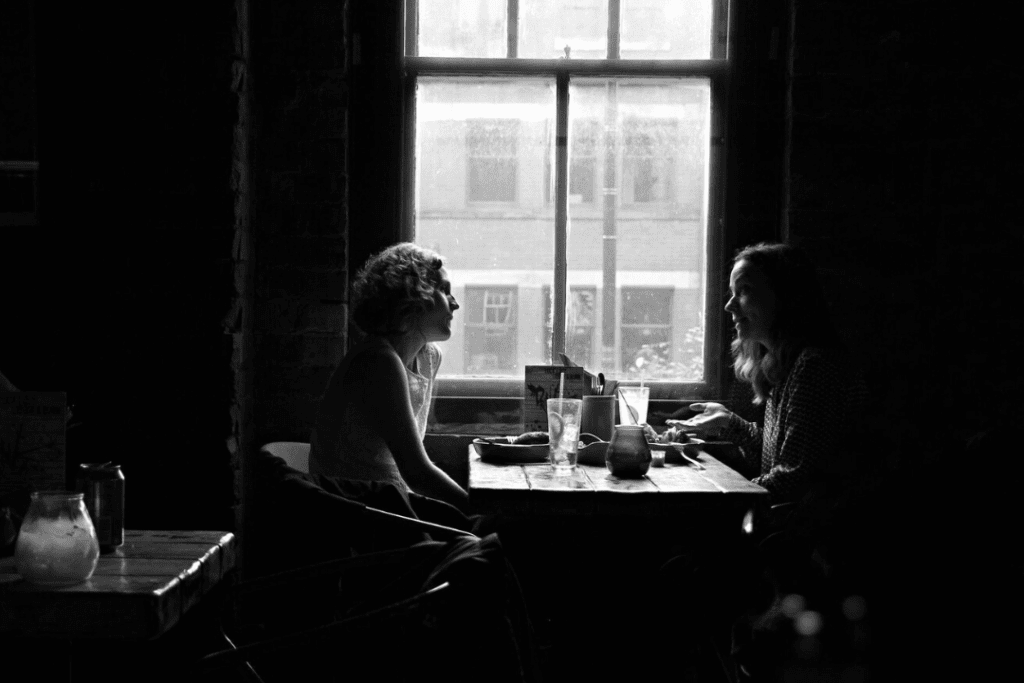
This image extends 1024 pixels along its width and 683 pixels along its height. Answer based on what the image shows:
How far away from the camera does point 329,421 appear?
247cm

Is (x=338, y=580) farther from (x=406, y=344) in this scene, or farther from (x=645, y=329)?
(x=645, y=329)

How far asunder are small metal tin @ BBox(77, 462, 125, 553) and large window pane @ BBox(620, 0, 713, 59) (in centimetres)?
218

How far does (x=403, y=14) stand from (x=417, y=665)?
7.38 feet

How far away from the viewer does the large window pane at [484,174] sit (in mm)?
3057

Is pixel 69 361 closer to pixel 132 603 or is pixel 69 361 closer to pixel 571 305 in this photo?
Result: pixel 571 305

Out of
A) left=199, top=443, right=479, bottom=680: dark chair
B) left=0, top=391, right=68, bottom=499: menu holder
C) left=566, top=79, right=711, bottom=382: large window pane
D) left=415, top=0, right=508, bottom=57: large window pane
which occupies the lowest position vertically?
left=199, top=443, right=479, bottom=680: dark chair

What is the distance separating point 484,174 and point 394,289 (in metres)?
0.62

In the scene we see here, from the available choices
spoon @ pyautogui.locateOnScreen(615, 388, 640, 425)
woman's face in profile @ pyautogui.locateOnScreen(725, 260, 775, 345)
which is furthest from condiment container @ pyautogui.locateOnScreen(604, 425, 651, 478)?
woman's face in profile @ pyautogui.locateOnScreen(725, 260, 775, 345)

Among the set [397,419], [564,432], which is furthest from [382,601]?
[397,419]

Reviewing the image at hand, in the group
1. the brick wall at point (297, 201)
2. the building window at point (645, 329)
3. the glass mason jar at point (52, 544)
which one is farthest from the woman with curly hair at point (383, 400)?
the glass mason jar at point (52, 544)

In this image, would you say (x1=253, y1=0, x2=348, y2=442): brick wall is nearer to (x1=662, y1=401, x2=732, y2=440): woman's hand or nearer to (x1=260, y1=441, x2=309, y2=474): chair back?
(x1=260, y1=441, x2=309, y2=474): chair back

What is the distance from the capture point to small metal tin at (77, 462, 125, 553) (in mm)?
1405

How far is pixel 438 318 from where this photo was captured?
2721mm

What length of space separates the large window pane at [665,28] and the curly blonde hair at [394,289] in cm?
97
